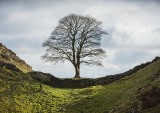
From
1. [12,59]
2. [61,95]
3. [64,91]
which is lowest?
[61,95]

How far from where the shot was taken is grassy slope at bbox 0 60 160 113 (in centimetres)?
6147

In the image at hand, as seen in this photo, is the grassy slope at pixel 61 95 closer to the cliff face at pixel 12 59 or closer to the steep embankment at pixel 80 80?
the steep embankment at pixel 80 80

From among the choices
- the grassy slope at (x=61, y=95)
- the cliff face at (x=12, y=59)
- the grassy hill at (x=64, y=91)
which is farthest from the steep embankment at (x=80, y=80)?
the cliff face at (x=12, y=59)

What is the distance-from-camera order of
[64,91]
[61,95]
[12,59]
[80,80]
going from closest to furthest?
[61,95] < [64,91] < [80,80] < [12,59]

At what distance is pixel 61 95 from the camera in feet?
234

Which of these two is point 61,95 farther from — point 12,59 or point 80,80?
point 12,59

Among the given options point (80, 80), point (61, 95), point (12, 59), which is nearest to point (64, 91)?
point (61, 95)

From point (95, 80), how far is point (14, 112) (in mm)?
26927

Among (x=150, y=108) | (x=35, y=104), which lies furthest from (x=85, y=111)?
(x=150, y=108)

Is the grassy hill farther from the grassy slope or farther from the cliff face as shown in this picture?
the cliff face

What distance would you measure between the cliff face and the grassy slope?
6856mm

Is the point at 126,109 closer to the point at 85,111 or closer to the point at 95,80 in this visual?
the point at 85,111

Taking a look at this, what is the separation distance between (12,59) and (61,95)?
20623 millimetres

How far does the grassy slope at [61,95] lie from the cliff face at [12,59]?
22.5ft
